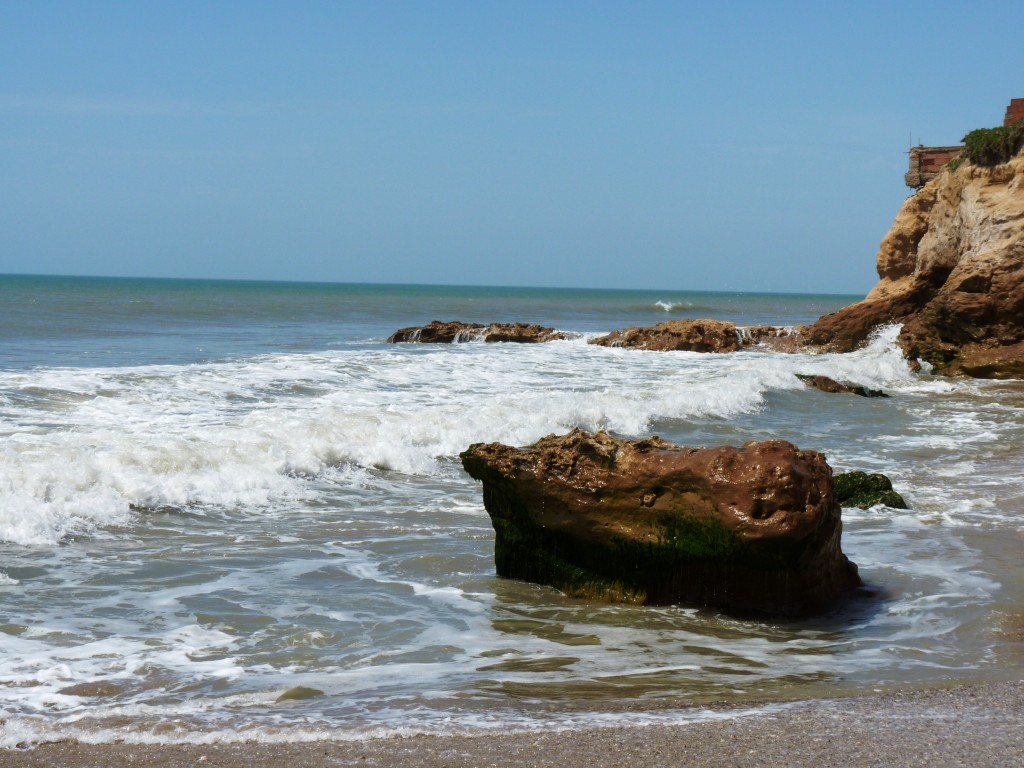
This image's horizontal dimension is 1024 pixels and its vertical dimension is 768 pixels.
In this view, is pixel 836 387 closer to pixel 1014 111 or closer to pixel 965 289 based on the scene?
pixel 965 289

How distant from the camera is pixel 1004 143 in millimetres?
21453

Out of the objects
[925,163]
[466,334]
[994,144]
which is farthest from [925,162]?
[466,334]

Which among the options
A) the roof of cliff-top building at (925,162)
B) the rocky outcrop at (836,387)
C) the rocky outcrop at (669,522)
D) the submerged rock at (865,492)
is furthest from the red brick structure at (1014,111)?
the rocky outcrop at (669,522)

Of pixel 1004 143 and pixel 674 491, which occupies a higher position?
pixel 1004 143

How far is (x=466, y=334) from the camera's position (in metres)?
28.6

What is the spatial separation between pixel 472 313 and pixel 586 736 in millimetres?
58934

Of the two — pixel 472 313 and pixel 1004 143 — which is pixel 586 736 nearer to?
pixel 1004 143

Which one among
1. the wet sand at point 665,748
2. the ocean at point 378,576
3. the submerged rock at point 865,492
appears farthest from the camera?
the submerged rock at point 865,492

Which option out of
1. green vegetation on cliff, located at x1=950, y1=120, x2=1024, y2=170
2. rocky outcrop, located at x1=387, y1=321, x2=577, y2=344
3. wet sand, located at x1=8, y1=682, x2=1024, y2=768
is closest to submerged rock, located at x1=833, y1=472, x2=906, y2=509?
wet sand, located at x1=8, y1=682, x2=1024, y2=768

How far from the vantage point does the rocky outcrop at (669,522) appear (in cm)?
550

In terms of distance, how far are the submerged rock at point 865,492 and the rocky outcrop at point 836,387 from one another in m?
8.83

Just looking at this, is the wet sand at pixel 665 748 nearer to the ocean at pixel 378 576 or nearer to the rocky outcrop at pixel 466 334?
the ocean at pixel 378 576

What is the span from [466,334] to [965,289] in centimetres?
1306

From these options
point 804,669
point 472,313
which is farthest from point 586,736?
point 472,313
